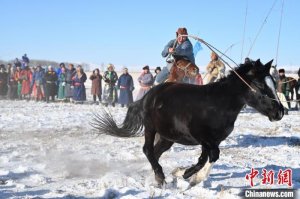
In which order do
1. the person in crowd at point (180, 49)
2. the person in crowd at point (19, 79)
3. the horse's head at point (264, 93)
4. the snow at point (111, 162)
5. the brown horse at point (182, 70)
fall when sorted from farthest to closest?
the person in crowd at point (19, 79) < the person in crowd at point (180, 49) < the brown horse at point (182, 70) < the horse's head at point (264, 93) < the snow at point (111, 162)

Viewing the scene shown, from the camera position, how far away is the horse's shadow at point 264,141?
8883 millimetres

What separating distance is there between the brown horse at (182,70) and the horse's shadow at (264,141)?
2029 mm

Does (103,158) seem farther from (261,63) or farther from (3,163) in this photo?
(261,63)

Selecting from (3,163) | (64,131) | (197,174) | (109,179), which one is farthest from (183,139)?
(64,131)

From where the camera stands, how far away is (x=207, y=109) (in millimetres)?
5172

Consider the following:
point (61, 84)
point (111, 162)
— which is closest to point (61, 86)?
point (61, 84)

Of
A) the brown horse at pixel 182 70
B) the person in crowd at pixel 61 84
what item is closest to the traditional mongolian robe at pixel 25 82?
the person in crowd at pixel 61 84

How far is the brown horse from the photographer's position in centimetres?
741

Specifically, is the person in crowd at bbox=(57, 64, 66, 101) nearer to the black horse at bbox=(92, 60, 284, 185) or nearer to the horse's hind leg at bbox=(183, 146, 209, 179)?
the black horse at bbox=(92, 60, 284, 185)

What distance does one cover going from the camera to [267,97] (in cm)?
524

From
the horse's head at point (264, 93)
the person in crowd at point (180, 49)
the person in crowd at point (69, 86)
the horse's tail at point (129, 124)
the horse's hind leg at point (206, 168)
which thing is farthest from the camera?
the person in crowd at point (69, 86)

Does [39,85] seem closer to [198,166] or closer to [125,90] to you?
[125,90]

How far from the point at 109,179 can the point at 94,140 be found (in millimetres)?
3656

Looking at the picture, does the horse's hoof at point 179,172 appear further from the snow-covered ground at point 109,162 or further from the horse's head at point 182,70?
the horse's head at point 182,70
